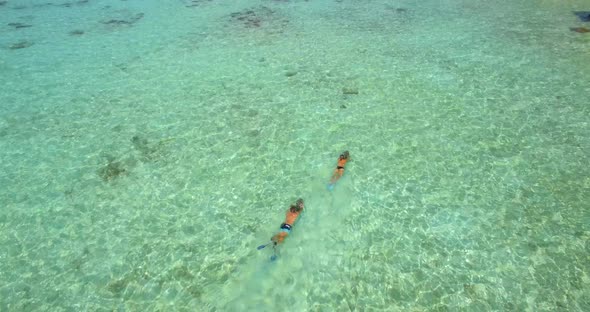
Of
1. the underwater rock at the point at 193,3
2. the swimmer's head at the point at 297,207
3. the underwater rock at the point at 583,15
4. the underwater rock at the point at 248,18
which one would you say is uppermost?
the underwater rock at the point at 583,15

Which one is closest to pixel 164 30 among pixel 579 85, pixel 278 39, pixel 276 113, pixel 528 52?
pixel 278 39

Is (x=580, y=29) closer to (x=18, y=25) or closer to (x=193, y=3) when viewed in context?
(x=193, y=3)

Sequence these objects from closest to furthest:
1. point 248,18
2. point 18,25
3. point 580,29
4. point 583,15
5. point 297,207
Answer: point 297,207 < point 580,29 < point 583,15 < point 18,25 < point 248,18

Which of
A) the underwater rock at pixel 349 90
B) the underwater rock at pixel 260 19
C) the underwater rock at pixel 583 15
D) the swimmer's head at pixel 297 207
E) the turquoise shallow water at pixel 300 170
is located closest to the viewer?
the turquoise shallow water at pixel 300 170

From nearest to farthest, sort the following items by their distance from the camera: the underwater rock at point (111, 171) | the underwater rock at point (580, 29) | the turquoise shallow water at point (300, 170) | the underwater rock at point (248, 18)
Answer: the turquoise shallow water at point (300, 170)
the underwater rock at point (111, 171)
the underwater rock at point (580, 29)
the underwater rock at point (248, 18)

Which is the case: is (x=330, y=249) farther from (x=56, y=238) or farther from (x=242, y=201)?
(x=56, y=238)

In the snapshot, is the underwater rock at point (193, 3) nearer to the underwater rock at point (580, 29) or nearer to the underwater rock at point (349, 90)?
the underwater rock at point (349, 90)

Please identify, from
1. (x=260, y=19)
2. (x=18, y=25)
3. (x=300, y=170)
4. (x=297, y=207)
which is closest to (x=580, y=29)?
(x=260, y=19)

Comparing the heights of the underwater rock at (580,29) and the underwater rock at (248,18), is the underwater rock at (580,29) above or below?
above

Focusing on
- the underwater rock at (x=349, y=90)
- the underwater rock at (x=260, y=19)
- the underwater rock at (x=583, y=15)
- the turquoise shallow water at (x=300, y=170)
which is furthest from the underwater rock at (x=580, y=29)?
the underwater rock at (x=260, y=19)
